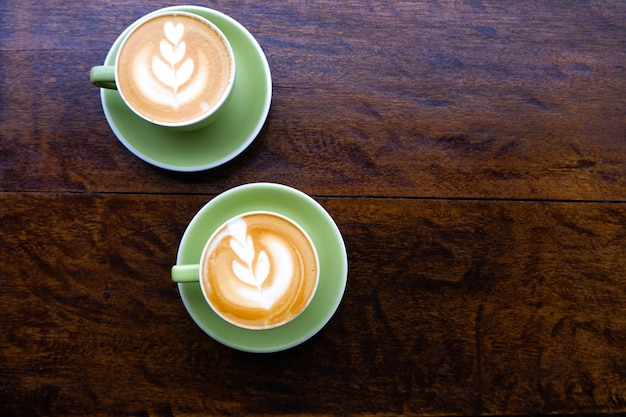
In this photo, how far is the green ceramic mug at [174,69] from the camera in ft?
2.53

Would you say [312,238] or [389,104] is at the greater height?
[389,104]

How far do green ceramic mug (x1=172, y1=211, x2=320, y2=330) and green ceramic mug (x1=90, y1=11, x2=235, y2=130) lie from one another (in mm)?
172

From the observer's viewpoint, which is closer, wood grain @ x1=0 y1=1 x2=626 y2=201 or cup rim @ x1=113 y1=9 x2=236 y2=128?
cup rim @ x1=113 y1=9 x2=236 y2=128

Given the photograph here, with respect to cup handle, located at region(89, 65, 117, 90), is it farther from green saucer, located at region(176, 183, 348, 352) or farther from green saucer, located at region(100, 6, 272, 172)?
green saucer, located at region(176, 183, 348, 352)

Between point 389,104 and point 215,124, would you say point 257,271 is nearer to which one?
point 215,124

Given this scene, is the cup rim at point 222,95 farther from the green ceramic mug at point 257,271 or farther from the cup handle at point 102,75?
the green ceramic mug at point 257,271

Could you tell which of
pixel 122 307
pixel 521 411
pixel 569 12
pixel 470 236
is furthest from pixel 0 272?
pixel 569 12

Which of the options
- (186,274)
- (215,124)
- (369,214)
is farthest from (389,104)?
(186,274)

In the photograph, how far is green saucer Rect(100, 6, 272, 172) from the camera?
32.1 inches

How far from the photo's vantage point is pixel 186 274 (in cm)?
74

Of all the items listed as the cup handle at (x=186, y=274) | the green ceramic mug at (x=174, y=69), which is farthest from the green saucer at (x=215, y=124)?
the cup handle at (x=186, y=274)

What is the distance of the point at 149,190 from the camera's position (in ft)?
2.85

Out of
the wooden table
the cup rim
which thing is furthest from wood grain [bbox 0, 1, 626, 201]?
the cup rim

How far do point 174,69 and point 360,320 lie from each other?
47 cm
